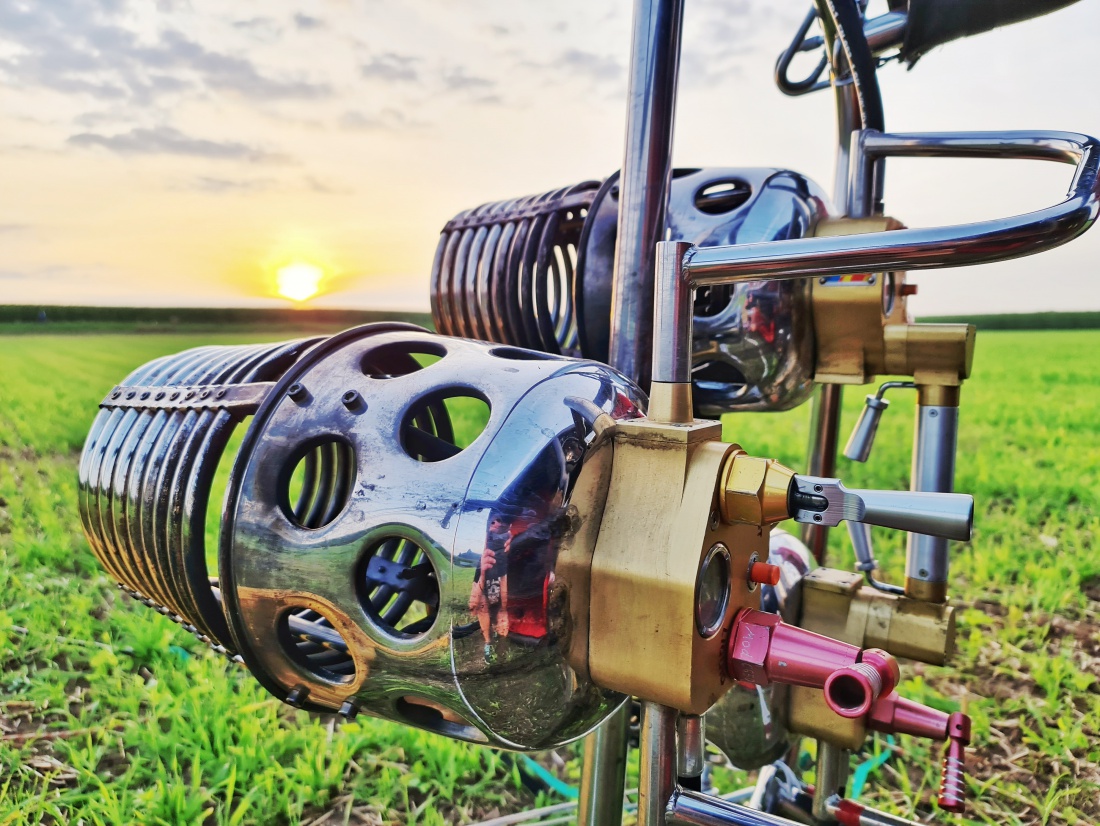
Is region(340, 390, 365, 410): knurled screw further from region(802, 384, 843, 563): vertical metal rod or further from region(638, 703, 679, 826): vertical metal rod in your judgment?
region(802, 384, 843, 563): vertical metal rod

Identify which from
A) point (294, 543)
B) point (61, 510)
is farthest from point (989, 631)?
point (61, 510)

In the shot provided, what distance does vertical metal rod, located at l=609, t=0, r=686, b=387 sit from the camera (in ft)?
2.25

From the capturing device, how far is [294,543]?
21.5 inches

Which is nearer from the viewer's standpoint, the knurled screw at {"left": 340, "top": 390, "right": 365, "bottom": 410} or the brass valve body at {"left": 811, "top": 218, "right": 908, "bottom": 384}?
the knurled screw at {"left": 340, "top": 390, "right": 365, "bottom": 410}

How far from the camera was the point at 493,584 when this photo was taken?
0.48 m

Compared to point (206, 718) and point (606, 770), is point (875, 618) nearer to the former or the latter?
point (606, 770)

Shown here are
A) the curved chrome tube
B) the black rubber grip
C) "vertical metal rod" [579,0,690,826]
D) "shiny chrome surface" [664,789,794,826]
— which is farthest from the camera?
the black rubber grip

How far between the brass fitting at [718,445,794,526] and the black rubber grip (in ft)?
2.20

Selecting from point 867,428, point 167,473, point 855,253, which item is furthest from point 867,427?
point 167,473

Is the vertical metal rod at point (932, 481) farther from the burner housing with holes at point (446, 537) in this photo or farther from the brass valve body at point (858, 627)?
the burner housing with holes at point (446, 537)

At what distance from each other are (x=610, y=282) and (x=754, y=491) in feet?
1.55

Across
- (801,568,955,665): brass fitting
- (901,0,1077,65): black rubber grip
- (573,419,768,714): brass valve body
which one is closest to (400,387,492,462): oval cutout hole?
(573,419,768,714): brass valve body

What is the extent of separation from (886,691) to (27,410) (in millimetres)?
1480

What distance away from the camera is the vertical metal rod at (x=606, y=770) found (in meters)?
0.82
